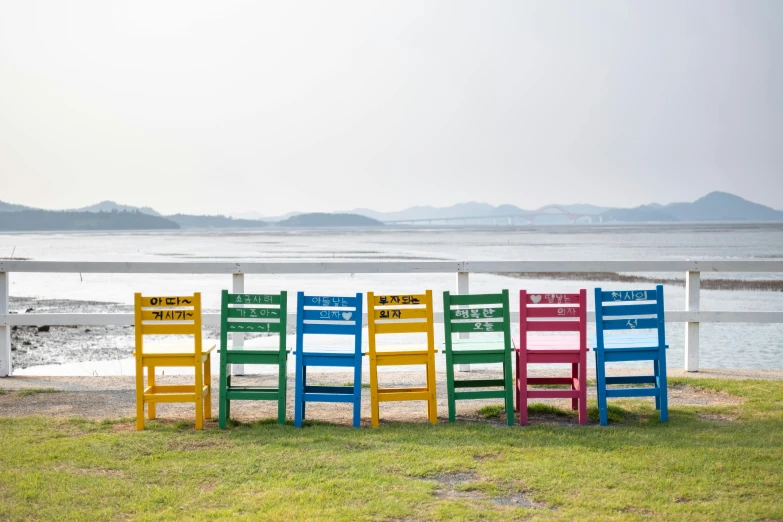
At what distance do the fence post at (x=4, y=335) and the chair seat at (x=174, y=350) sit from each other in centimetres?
299

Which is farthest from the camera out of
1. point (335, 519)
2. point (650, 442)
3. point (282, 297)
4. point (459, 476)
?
point (282, 297)

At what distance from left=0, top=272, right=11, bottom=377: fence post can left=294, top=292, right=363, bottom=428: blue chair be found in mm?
4313

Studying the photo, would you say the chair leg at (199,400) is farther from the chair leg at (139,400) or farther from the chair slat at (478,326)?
the chair slat at (478,326)

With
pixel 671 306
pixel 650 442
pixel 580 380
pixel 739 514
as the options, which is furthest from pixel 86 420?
pixel 671 306

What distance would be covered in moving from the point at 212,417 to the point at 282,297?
150cm

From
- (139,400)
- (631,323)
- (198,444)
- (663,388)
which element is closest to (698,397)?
(663,388)

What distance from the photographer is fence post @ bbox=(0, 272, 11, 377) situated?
9.34 metres

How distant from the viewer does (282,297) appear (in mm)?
6832

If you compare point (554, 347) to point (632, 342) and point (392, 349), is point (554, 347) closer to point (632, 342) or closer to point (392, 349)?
point (632, 342)

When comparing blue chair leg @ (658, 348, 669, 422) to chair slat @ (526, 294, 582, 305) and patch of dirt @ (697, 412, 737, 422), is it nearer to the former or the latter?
patch of dirt @ (697, 412, 737, 422)

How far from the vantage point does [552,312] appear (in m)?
6.94

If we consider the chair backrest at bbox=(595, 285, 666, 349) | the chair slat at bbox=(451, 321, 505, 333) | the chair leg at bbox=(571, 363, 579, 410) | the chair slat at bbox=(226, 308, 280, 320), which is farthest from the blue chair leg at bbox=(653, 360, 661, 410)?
the chair slat at bbox=(226, 308, 280, 320)

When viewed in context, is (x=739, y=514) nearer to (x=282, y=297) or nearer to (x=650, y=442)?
(x=650, y=442)

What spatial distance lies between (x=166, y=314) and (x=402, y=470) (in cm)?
257
